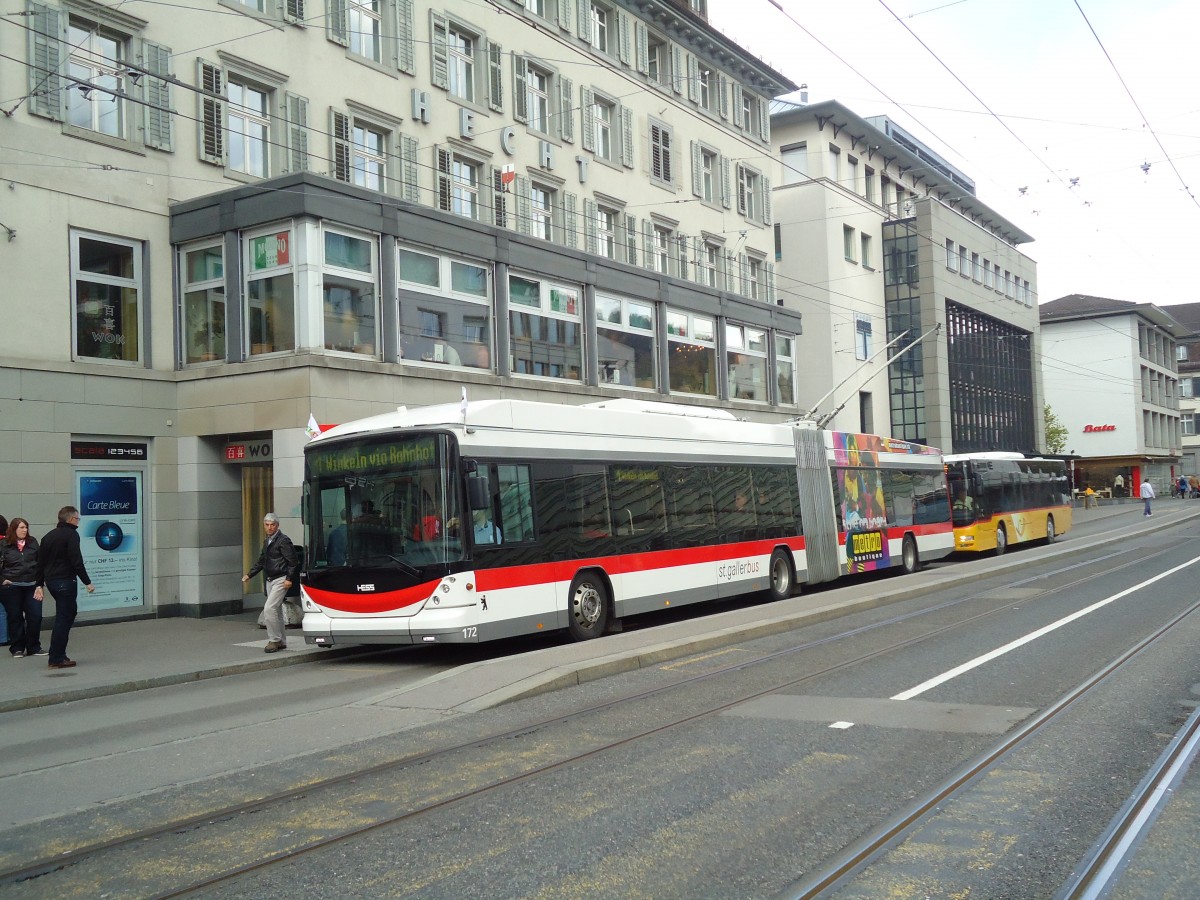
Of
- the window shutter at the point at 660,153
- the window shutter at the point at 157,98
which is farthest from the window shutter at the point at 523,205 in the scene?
the window shutter at the point at 157,98

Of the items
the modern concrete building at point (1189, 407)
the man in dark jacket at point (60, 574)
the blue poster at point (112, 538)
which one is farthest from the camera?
the modern concrete building at point (1189, 407)

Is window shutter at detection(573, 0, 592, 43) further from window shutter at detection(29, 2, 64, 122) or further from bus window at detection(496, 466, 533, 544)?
bus window at detection(496, 466, 533, 544)

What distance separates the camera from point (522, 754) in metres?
7.45

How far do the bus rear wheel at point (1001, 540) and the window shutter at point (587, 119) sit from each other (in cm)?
1575

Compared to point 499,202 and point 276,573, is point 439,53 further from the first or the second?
point 276,573

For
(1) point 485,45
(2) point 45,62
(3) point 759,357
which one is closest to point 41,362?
(2) point 45,62

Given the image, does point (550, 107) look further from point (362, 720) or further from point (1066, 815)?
point (1066, 815)

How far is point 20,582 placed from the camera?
512 inches

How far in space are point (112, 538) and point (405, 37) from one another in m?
11.6

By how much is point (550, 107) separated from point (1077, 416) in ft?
228

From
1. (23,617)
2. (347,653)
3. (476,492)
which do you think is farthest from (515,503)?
(23,617)

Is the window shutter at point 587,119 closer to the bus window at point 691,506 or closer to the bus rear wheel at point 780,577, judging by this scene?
the bus rear wheel at point 780,577

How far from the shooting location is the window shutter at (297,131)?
784 inches

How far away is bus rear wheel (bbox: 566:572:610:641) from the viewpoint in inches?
540
